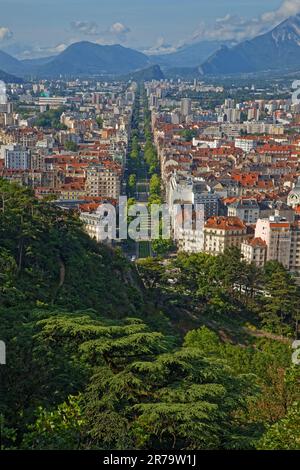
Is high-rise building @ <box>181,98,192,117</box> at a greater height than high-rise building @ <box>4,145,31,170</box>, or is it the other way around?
high-rise building @ <box>181,98,192,117</box>

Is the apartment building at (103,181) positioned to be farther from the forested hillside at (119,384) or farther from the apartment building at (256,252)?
the forested hillside at (119,384)

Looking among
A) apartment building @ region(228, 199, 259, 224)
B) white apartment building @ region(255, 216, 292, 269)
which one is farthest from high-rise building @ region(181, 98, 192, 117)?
white apartment building @ region(255, 216, 292, 269)

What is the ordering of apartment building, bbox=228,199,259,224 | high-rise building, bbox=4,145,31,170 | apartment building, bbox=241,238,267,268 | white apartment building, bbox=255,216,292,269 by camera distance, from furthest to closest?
high-rise building, bbox=4,145,31,170 → apartment building, bbox=228,199,259,224 → white apartment building, bbox=255,216,292,269 → apartment building, bbox=241,238,267,268

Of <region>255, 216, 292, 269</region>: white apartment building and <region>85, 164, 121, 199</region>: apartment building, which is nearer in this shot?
<region>255, 216, 292, 269</region>: white apartment building

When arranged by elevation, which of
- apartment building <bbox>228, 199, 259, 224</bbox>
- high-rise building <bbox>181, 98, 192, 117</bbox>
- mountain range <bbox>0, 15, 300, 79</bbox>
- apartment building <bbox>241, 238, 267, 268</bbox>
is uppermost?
mountain range <bbox>0, 15, 300, 79</bbox>

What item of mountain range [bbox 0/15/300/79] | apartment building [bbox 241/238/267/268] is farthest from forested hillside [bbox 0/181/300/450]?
mountain range [bbox 0/15/300/79]

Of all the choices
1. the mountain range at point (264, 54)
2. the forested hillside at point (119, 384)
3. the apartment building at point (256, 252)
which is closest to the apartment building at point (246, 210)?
the apartment building at point (256, 252)

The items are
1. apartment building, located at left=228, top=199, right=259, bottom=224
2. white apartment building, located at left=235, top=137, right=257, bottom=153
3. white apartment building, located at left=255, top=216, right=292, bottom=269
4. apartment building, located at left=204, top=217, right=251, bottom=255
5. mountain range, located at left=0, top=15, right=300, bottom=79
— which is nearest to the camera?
white apartment building, located at left=255, top=216, right=292, bottom=269

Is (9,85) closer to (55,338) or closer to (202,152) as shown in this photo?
(202,152)

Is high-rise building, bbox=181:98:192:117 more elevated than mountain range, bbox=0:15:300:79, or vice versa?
mountain range, bbox=0:15:300:79

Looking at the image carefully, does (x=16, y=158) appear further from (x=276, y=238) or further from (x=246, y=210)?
(x=276, y=238)

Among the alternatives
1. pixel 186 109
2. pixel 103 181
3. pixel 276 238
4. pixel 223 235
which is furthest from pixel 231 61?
pixel 276 238

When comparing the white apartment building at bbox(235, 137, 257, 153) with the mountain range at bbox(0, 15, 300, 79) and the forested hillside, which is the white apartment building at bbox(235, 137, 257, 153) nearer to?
the forested hillside

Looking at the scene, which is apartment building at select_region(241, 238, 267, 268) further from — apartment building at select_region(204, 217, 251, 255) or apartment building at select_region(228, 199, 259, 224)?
apartment building at select_region(228, 199, 259, 224)
